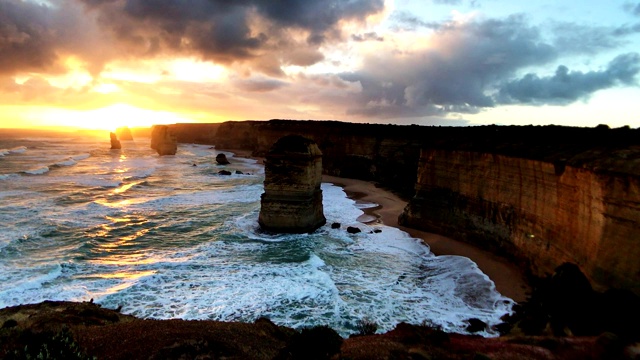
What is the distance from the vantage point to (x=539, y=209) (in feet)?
48.6

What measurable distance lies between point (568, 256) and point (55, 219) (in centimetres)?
2744

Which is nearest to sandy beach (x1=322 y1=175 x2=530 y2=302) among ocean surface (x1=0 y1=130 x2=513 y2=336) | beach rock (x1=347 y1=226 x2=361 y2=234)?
ocean surface (x1=0 y1=130 x2=513 y2=336)

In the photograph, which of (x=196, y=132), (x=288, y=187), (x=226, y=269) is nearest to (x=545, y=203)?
(x=288, y=187)

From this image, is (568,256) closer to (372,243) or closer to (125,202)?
(372,243)

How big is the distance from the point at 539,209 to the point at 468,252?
4282 millimetres

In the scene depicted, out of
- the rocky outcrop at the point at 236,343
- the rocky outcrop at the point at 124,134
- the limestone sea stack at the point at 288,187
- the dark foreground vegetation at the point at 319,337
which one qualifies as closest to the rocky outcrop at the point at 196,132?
the rocky outcrop at the point at 124,134

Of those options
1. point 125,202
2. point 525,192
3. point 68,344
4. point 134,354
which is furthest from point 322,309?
point 125,202

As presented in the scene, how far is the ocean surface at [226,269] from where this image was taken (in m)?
12.1

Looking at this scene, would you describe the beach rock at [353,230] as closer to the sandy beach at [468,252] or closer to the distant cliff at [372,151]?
the sandy beach at [468,252]

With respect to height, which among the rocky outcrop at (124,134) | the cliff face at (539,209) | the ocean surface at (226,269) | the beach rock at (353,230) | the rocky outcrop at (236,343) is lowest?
the ocean surface at (226,269)

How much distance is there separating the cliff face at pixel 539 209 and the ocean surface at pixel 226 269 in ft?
8.05

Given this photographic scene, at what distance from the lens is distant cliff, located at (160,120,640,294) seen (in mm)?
10414

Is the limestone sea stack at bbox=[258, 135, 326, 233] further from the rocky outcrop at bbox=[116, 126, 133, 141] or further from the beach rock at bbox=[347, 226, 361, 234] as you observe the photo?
the rocky outcrop at bbox=[116, 126, 133, 141]

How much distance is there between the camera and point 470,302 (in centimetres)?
1288
